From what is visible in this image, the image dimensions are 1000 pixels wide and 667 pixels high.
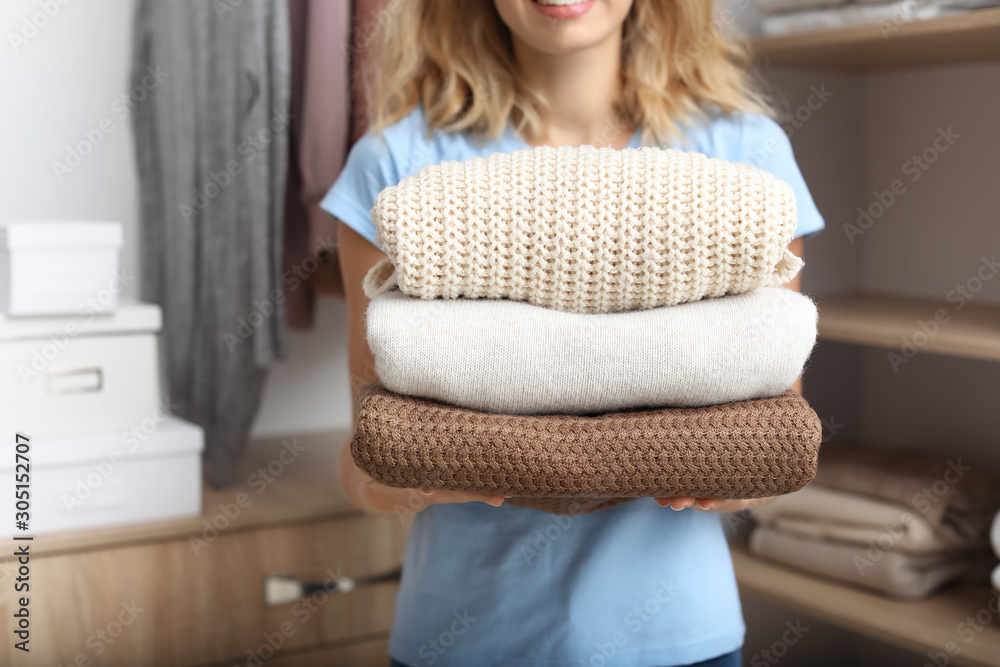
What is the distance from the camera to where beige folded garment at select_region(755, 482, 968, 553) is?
47.0 inches

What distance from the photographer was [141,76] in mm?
1399

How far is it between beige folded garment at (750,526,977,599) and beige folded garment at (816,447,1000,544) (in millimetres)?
50

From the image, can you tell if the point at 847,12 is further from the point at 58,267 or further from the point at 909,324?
the point at 58,267

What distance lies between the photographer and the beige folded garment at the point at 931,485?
1.20m

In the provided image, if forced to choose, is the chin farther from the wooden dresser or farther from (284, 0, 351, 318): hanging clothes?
the wooden dresser

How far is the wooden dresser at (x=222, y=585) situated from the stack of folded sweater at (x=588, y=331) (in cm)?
68

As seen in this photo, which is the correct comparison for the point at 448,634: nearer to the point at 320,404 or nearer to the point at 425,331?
the point at 425,331

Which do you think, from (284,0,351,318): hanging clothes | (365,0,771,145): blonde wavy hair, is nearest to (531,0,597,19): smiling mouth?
(365,0,771,145): blonde wavy hair

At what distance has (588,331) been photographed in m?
0.57

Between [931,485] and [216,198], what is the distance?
103 centimetres
